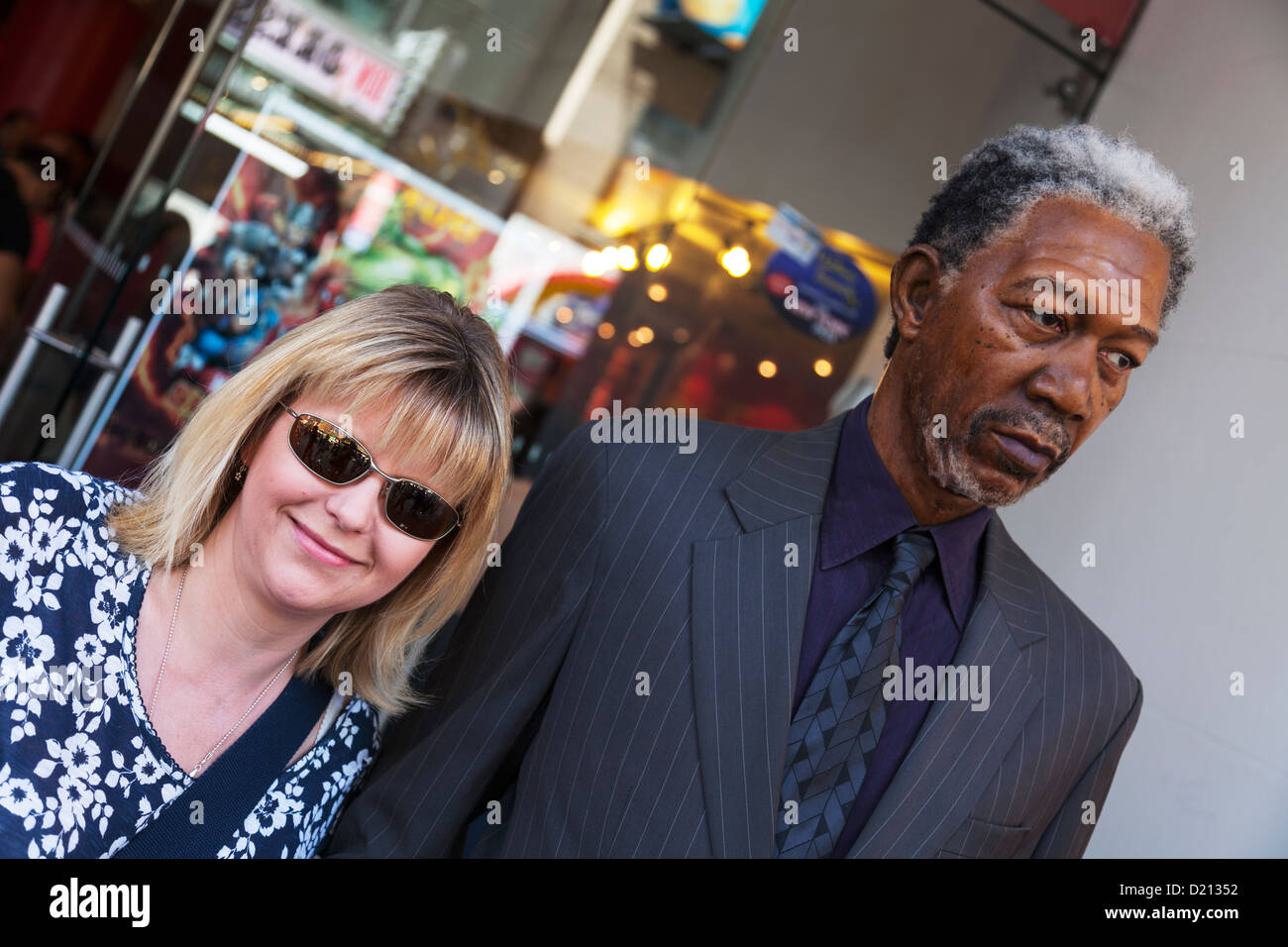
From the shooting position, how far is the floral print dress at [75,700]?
4.99 feet

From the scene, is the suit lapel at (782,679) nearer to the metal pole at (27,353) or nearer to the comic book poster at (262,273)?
the comic book poster at (262,273)

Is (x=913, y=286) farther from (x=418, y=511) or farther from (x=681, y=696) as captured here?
(x=418, y=511)

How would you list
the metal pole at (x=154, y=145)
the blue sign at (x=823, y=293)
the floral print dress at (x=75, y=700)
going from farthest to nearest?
the blue sign at (x=823, y=293) → the metal pole at (x=154, y=145) → the floral print dress at (x=75, y=700)

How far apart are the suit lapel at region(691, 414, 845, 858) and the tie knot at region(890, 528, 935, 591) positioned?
0.41ft

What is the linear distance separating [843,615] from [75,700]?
1099 millimetres

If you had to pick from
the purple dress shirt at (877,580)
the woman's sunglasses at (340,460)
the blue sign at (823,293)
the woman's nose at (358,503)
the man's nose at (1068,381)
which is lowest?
the woman's nose at (358,503)

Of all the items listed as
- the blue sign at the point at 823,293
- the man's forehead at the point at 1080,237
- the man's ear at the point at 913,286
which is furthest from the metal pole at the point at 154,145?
the man's forehead at the point at 1080,237

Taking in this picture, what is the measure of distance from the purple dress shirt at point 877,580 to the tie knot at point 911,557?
0.05ft

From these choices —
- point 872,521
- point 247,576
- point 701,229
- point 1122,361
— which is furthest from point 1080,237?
point 701,229

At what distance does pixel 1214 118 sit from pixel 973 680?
251 centimetres

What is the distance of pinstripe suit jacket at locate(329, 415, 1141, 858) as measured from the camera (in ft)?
5.37

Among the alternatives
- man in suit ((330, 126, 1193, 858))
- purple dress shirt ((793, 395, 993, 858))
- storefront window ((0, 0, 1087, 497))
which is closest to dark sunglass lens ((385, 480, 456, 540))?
man in suit ((330, 126, 1193, 858))

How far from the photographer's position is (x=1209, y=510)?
9.73 feet

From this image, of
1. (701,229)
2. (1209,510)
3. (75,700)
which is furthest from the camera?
(701,229)
